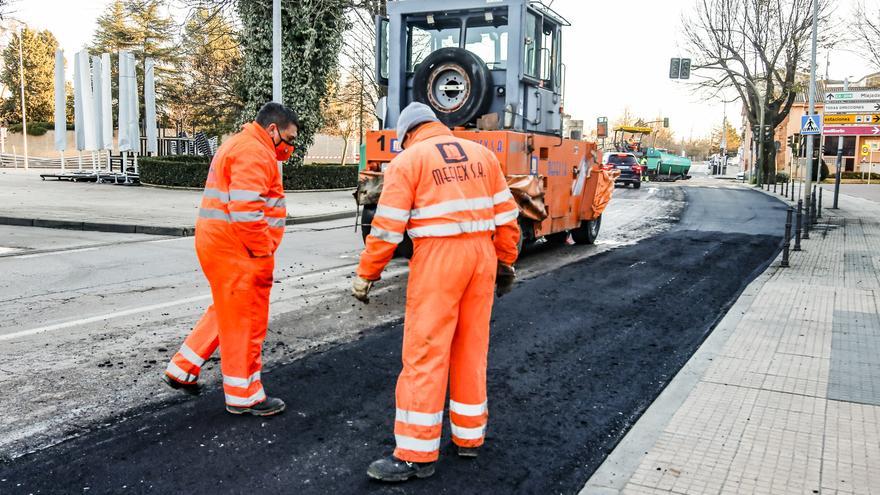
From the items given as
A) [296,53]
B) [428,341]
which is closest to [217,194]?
→ [428,341]

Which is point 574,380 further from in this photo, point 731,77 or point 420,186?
point 731,77

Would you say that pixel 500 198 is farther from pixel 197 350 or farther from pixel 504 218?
pixel 197 350

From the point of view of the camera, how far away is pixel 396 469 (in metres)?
3.57

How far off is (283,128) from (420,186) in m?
1.21

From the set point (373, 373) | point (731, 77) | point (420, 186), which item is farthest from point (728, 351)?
point (731, 77)

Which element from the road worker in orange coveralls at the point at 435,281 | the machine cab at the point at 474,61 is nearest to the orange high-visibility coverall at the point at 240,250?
the road worker in orange coveralls at the point at 435,281

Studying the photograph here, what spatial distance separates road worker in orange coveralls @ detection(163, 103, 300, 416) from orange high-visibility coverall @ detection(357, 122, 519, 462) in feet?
2.87

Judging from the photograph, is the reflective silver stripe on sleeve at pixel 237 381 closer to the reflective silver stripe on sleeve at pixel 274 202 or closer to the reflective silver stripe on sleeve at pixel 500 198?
the reflective silver stripe on sleeve at pixel 274 202

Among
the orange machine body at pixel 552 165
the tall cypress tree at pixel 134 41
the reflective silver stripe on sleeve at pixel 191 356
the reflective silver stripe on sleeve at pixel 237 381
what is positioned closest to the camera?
the reflective silver stripe on sleeve at pixel 237 381

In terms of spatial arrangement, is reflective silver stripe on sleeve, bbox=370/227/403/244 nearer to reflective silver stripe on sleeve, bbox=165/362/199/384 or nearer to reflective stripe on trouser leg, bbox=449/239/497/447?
reflective stripe on trouser leg, bbox=449/239/497/447

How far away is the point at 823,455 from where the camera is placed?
12.7 feet

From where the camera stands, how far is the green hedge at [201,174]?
2275 cm

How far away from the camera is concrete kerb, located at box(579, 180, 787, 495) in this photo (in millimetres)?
3591

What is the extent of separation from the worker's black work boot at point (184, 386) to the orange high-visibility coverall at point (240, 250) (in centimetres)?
43
